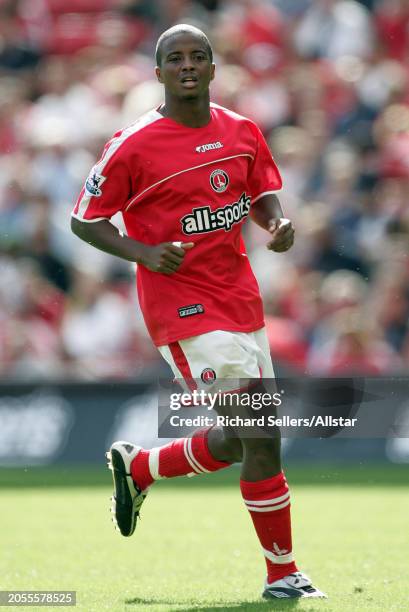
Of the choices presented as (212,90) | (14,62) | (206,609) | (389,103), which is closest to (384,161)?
(389,103)

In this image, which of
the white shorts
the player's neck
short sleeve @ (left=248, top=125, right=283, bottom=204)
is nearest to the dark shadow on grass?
the white shorts

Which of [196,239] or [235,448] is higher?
[196,239]

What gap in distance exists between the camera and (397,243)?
12.0 m

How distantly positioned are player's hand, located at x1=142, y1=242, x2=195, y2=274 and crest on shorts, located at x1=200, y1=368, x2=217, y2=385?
0.47 m

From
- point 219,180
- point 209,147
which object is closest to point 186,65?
point 209,147

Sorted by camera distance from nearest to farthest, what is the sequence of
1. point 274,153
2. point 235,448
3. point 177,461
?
point 235,448
point 177,461
point 274,153

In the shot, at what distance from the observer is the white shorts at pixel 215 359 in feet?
19.6

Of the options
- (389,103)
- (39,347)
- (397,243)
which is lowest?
(39,347)

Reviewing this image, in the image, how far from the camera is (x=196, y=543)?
792 centimetres

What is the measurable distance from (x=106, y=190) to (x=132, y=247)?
288mm

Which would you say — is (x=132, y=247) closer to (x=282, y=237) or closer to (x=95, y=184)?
(x=95, y=184)

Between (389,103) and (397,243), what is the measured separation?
74.2 inches

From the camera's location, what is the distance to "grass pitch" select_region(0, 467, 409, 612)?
605 cm

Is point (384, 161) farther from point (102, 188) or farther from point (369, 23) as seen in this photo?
point (102, 188)
